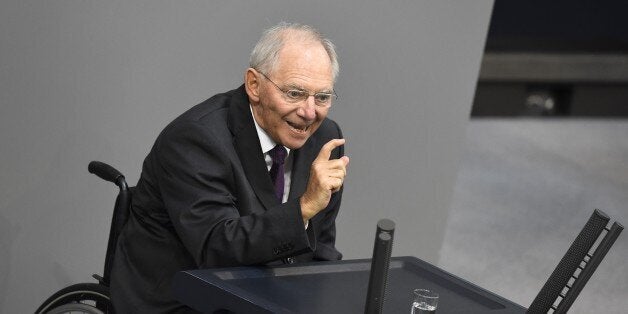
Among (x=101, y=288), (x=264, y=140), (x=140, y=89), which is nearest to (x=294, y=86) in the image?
(x=264, y=140)

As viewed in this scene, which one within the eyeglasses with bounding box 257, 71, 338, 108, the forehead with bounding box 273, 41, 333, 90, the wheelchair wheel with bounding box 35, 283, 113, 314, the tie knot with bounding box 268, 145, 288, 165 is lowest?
the wheelchair wheel with bounding box 35, 283, 113, 314

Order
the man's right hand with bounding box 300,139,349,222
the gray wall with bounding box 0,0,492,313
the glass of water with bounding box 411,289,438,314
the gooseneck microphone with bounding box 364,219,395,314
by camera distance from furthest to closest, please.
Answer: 1. the gray wall with bounding box 0,0,492,313
2. the man's right hand with bounding box 300,139,349,222
3. the glass of water with bounding box 411,289,438,314
4. the gooseneck microphone with bounding box 364,219,395,314

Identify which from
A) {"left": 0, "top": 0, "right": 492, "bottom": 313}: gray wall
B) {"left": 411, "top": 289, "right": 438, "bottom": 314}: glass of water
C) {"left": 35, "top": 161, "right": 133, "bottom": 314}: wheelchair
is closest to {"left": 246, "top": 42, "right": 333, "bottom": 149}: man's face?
{"left": 35, "top": 161, "right": 133, "bottom": 314}: wheelchair

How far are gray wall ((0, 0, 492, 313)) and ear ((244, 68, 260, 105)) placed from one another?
715mm

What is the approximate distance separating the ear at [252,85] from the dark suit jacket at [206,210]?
0.03m

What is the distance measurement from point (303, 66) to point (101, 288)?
0.77 meters

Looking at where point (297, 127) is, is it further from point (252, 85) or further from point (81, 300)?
point (81, 300)

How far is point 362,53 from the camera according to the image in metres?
3.64

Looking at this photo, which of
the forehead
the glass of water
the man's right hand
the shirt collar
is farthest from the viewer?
the shirt collar

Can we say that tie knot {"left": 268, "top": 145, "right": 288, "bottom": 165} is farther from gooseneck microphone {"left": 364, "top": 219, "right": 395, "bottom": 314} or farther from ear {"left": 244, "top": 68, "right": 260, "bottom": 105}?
gooseneck microphone {"left": 364, "top": 219, "right": 395, "bottom": 314}

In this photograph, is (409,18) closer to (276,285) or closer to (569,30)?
(276,285)

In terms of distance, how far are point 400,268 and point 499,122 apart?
5.94 m

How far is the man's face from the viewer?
254 cm

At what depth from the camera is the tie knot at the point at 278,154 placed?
2.66 metres
